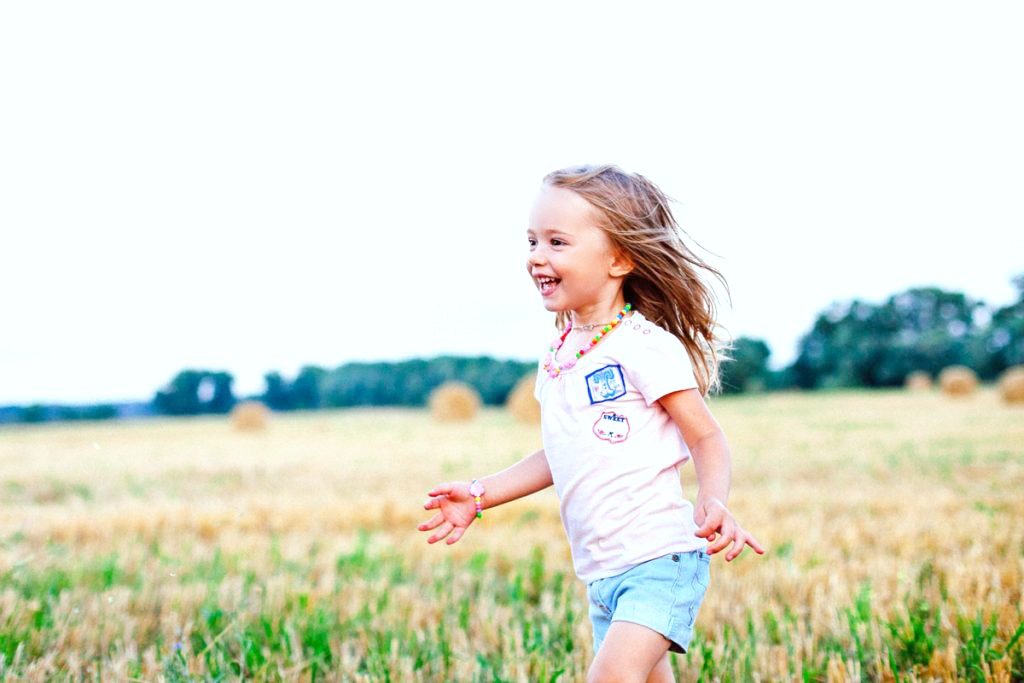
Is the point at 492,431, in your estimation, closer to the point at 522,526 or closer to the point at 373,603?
the point at 522,526

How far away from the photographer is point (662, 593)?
94.9 inches

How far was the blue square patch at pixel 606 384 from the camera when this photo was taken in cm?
256

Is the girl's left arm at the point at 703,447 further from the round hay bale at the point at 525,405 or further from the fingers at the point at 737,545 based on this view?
the round hay bale at the point at 525,405

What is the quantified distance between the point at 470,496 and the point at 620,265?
776 millimetres

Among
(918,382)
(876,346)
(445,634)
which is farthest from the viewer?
(876,346)

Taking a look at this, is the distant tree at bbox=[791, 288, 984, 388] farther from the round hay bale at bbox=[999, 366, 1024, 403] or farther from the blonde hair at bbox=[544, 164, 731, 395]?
the blonde hair at bbox=[544, 164, 731, 395]

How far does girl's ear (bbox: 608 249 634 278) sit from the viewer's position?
2672 millimetres

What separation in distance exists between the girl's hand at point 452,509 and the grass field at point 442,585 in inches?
21.9

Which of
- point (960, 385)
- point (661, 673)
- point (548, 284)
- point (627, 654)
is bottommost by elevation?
point (661, 673)

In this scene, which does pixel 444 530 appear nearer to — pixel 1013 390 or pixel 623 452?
pixel 623 452

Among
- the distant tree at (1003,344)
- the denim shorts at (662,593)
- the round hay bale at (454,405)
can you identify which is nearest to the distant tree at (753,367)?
the distant tree at (1003,344)

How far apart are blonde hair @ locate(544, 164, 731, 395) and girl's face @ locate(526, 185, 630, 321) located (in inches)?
1.3

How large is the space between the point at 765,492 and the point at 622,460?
590cm

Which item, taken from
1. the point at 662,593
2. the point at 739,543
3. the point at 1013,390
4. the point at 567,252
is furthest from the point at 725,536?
the point at 1013,390
